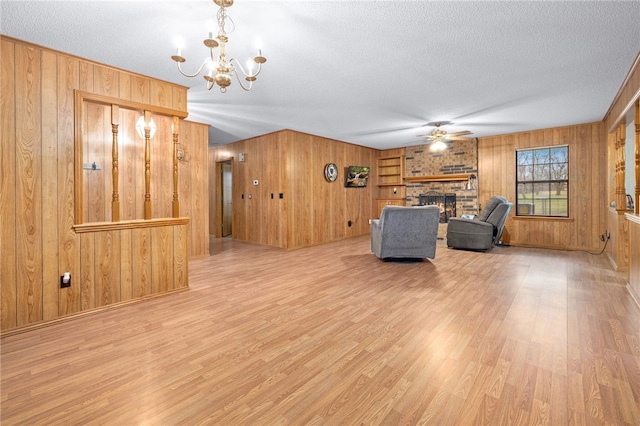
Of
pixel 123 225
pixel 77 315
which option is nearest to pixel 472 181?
pixel 123 225

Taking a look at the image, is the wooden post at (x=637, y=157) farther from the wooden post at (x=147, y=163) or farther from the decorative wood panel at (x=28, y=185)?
the decorative wood panel at (x=28, y=185)

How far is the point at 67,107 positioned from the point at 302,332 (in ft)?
9.98

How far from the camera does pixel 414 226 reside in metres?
4.59

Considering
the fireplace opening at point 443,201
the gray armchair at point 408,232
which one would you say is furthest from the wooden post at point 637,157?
the fireplace opening at point 443,201

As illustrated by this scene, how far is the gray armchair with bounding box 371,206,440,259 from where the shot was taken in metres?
4.55

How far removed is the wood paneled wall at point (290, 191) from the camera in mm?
6301

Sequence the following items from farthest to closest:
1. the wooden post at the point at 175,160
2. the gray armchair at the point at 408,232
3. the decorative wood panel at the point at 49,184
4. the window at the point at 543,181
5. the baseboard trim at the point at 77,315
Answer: the window at the point at 543,181
the gray armchair at the point at 408,232
the wooden post at the point at 175,160
the decorative wood panel at the point at 49,184
the baseboard trim at the point at 77,315

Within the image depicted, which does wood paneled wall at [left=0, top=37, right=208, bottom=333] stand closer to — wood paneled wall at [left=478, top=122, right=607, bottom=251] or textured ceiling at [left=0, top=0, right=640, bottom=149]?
textured ceiling at [left=0, top=0, right=640, bottom=149]

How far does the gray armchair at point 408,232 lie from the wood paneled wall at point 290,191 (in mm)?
2257

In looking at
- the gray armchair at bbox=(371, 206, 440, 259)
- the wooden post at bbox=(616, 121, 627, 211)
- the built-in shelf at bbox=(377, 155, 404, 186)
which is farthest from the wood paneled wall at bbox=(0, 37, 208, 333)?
the built-in shelf at bbox=(377, 155, 404, 186)

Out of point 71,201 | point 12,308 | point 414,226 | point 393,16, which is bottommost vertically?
point 12,308

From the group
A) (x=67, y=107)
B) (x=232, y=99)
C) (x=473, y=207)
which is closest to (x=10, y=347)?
(x=67, y=107)

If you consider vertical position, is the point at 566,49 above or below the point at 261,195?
above

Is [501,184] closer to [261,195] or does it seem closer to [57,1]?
[261,195]
